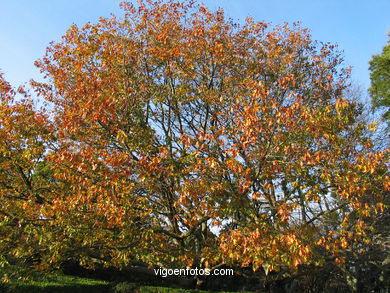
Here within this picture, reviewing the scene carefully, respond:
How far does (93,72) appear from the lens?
420 inches

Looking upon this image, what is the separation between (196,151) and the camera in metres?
6.73

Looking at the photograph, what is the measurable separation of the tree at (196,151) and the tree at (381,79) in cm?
882

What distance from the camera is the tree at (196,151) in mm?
6859

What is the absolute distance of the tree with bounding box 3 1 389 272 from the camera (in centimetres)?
686

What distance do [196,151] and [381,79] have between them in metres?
18.6

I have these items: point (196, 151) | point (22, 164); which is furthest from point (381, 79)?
point (22, 164)

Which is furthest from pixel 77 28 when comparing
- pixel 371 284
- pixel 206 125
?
pixel 371 284

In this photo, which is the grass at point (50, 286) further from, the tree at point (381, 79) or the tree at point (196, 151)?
the tree at point (381, 79)

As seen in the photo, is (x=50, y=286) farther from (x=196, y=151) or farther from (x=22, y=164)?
(x=196, y=151)

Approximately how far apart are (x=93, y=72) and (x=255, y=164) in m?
6.38

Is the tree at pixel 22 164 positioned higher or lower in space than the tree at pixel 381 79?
lower

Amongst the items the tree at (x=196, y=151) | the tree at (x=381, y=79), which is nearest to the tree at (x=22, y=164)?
the tree at (x=196, y=151)

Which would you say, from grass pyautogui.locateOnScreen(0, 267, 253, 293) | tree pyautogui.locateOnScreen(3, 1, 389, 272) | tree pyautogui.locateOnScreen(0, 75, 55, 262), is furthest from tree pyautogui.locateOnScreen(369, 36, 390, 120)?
tree pyautogui.locateOnScreen(0, 75, 55, 262)

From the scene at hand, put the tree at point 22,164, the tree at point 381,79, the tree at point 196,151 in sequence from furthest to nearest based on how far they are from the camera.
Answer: the tree at point 381,79 < the tree at point 22,164 < the tree at point 196,151
